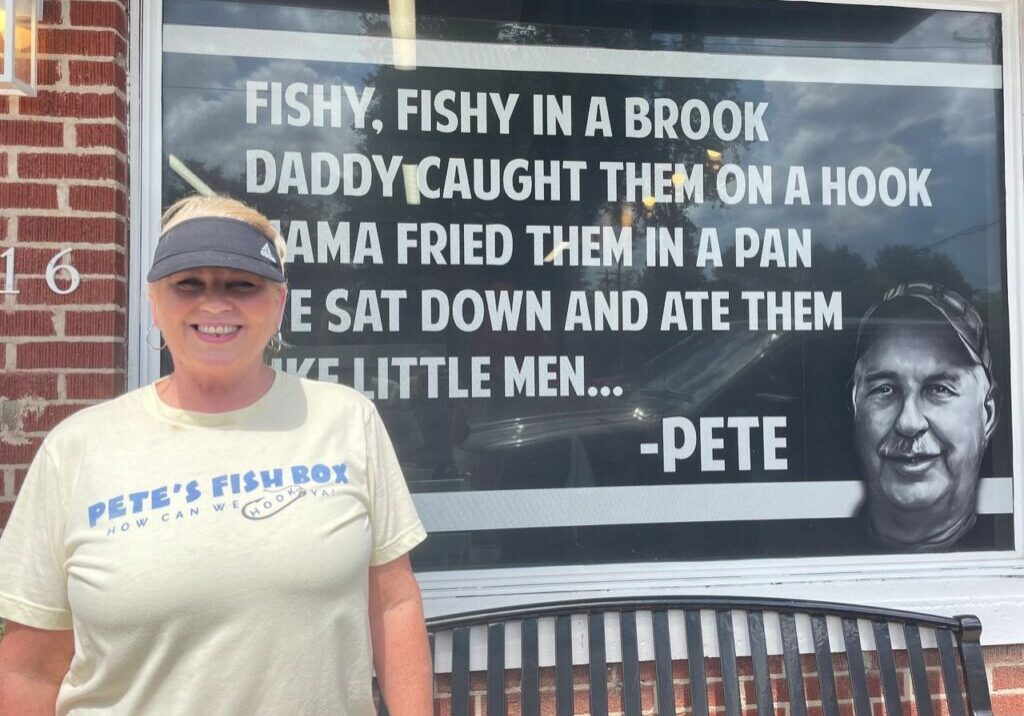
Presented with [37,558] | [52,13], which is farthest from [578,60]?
[37,558]

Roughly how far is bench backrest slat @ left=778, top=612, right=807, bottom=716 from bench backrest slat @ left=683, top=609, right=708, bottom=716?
A: 0.78ft

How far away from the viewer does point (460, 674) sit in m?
2.17

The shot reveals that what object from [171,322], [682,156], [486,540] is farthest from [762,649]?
[171,322]

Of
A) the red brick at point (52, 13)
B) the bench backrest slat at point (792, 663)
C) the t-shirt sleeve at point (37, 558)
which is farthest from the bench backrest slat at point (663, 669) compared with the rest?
the red brick at point (52, 13)

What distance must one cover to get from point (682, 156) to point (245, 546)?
2011 millimetres

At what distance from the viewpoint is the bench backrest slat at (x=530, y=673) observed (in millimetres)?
2178

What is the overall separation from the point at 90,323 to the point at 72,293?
0.09 m

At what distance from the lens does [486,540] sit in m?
2.52

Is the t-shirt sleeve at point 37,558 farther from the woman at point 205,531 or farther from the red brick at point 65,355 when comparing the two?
the red brick at point 65,355

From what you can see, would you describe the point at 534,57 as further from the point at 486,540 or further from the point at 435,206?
the point at 486,540

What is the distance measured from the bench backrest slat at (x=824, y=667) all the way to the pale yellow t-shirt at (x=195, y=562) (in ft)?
4.87

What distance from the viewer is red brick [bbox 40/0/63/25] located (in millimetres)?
2172

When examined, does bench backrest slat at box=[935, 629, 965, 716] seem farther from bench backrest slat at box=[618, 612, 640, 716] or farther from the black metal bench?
bench backrest slat at box=[618, 612, 640, 716]

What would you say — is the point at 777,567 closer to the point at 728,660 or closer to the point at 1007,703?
the point at 728,660
